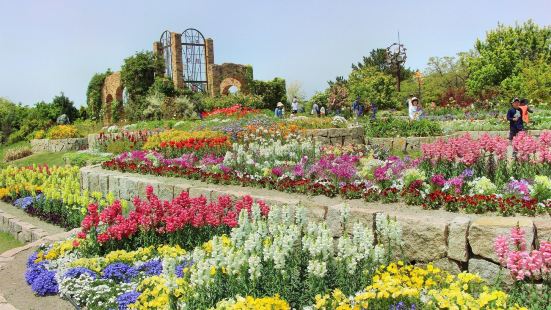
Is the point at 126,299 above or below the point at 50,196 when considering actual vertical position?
below

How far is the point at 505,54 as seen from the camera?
115 ft

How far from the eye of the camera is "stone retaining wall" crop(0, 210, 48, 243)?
822cm

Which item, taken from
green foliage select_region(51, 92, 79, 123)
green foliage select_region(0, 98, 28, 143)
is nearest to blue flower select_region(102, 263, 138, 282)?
green foliage select_region(0, 98, 28, 143)

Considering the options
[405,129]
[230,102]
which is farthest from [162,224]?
[230,102]

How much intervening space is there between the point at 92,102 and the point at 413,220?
33186 millimetres

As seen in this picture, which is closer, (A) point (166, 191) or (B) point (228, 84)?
(A) point (166, 191)

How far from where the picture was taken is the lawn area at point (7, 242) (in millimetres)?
8491

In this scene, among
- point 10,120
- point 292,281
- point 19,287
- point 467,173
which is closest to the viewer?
point 292,281

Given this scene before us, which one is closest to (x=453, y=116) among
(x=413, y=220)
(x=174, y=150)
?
(x=174, y=150)

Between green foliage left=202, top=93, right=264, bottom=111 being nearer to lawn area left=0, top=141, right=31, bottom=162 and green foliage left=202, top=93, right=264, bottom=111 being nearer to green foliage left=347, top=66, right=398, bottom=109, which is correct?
green foliage left=347, top=66, right=398, bottom=109

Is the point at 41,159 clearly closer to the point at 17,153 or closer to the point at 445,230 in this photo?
the point at 17,153

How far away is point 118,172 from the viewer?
1054cm

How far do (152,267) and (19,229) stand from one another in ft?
15.8

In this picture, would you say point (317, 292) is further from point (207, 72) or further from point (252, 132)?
point (207, 72)
